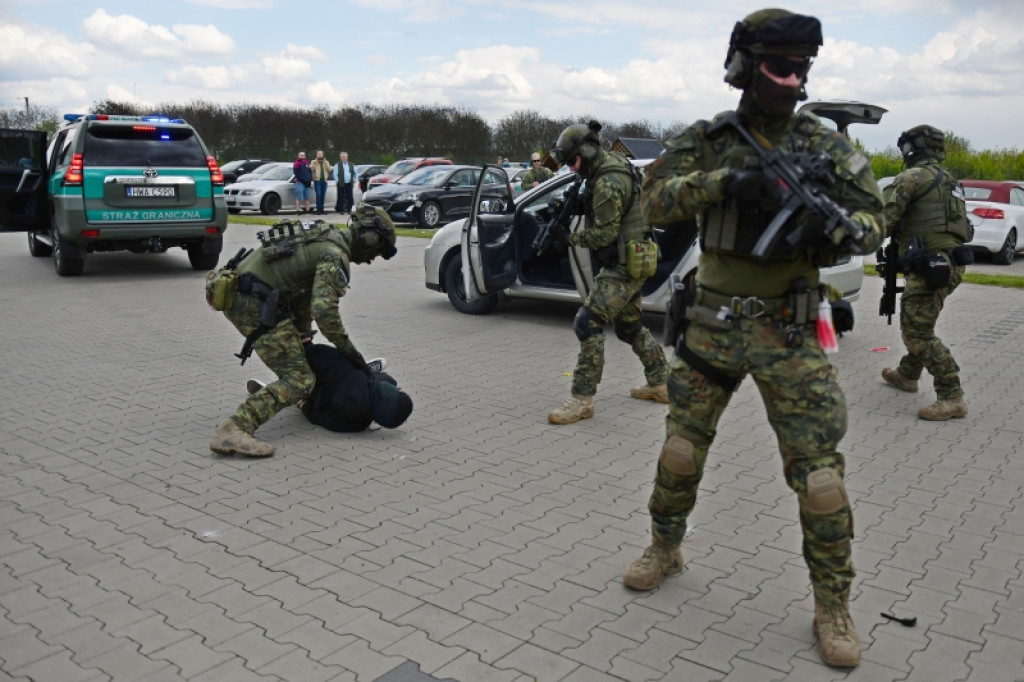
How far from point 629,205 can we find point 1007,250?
508 inches

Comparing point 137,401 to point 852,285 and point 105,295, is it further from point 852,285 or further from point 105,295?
point 852,285

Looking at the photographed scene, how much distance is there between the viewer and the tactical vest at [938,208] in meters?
6.57

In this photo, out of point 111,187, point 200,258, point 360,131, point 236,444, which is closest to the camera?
point 236,444

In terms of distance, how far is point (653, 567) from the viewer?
3.99m

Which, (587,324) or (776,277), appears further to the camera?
(587,324)

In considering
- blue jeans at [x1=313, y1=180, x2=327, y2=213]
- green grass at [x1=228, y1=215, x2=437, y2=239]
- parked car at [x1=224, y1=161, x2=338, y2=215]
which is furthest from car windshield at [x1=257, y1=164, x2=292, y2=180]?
green grass at [x1=228, y1=215, x2=437, y2=239]

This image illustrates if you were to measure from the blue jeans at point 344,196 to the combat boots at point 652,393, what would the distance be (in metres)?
19.3

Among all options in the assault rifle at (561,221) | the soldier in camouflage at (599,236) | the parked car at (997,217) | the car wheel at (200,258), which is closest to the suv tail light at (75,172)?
the car wheel at (200,258)

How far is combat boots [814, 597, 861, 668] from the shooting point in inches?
133

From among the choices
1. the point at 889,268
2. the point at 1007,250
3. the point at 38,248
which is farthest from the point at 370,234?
the point at 1007,250

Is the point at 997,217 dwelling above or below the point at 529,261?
above

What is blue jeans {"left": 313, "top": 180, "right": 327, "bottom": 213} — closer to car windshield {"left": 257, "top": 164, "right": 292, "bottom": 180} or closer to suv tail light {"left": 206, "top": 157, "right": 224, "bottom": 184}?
car windshield {"left": 257, "top": 164, "right": 292, "bottom": 180}

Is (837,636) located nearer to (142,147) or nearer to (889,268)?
(889,268)

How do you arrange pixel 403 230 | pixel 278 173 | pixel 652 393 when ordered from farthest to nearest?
pixel 278 173, pixel 403 230, pixel 652 393
